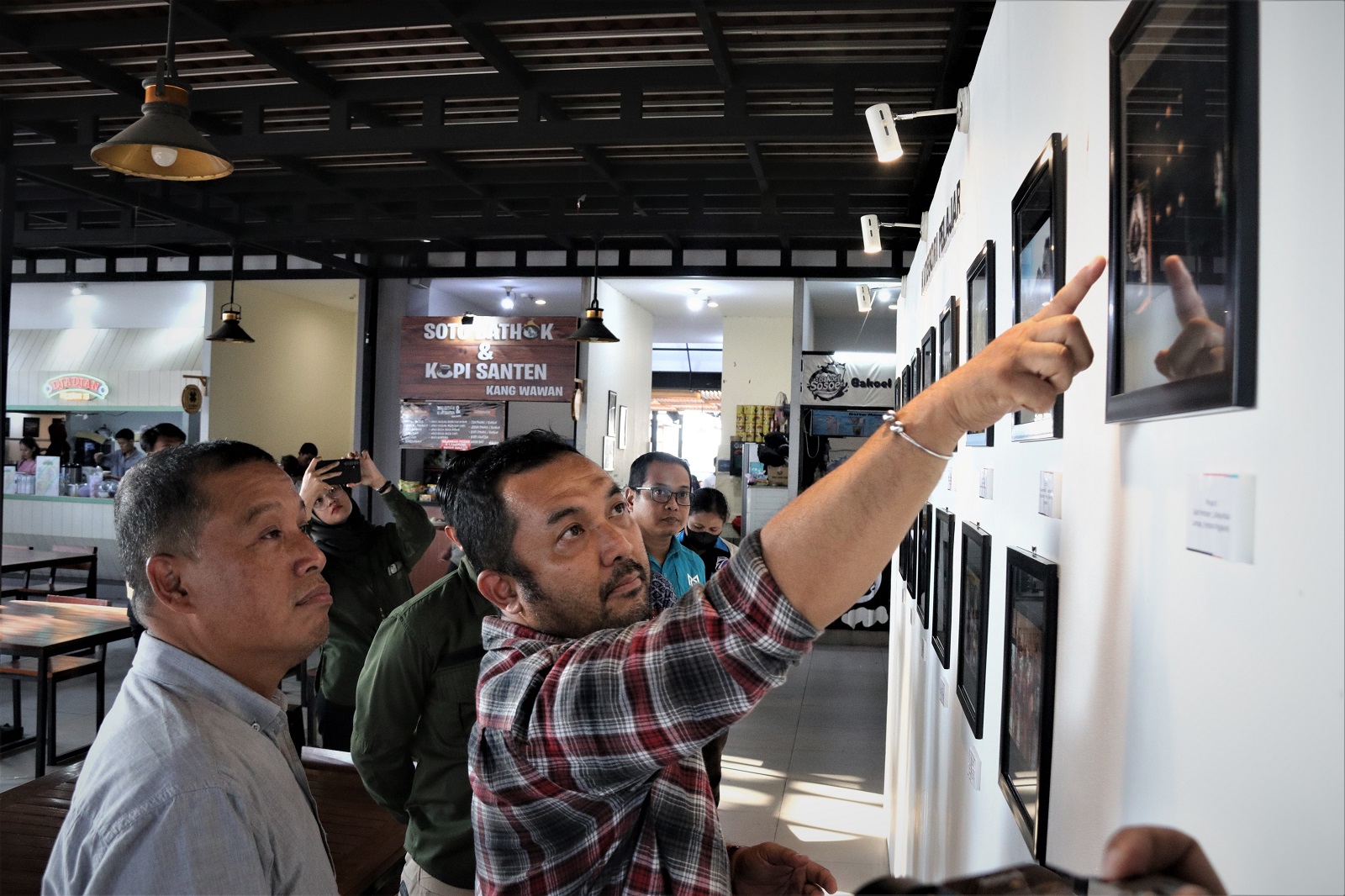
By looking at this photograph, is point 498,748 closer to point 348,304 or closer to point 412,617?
point 412,617

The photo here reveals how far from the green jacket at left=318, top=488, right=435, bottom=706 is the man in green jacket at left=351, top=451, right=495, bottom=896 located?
1198mm

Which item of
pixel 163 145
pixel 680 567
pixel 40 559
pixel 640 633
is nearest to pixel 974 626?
pixel 640 633

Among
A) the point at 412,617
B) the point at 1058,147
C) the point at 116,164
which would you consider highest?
the point at 116,164

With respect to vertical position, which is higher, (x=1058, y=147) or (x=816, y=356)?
(x=816, y=356)

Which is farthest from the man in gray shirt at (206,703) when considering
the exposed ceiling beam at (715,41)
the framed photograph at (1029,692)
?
the exposed ceiling beam at (715,41)

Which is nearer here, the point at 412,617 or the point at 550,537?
the point at 550,537

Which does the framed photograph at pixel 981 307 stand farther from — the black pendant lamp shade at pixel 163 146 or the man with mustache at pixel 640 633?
the black pendant lamp shade at pixel 163 146

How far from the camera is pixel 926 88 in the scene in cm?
561

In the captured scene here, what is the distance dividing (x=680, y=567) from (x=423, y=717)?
6.41ft

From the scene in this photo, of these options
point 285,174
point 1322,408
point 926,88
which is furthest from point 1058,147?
point 285,174

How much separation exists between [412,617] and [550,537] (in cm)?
133

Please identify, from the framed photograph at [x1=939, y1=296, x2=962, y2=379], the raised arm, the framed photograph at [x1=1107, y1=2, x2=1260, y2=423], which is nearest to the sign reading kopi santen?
the framed photograph at [x1=939, y1=296, x2=962, y2=379]

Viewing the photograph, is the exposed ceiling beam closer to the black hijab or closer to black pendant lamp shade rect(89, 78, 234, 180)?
black pendant lamp shade rect(89, 78, 234, 180)

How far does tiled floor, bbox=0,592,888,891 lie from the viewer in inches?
200
